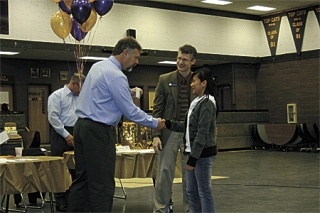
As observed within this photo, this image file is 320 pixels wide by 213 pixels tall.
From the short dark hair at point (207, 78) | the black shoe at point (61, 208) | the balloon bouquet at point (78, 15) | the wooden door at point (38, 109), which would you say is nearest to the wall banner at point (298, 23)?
the wooden door at point (38, 109)

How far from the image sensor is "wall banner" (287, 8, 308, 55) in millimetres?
18750

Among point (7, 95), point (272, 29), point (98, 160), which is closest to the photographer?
point (98, 160)

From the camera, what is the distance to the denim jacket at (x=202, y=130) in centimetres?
437

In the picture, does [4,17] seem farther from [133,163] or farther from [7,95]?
[133,163]

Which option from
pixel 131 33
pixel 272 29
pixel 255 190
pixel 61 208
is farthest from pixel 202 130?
pixel 272 29

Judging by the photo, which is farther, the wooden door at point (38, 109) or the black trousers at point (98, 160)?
the wooden door at point (38, 109)

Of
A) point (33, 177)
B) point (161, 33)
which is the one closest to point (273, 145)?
point (161, 33)

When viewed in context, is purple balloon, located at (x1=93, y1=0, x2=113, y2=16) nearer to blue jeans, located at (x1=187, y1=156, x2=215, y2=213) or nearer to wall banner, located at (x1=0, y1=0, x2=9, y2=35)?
wall banner, located at (x1=0, y1=0, x2=9, y2=35)

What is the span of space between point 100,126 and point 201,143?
0.82 m

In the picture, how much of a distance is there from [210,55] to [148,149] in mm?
12798

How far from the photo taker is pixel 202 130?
4.39 metres

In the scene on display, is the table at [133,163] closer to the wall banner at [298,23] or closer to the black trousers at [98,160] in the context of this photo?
the black trousers at [98,160]

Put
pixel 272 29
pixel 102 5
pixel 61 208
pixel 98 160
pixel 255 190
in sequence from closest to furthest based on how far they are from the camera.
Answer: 1. pixel 98 160
2. pixel 61 208
3. pixel 255 190
4. pixel 102 5
5. pixel 272 29

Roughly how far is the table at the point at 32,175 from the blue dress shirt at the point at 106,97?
1.24 m
